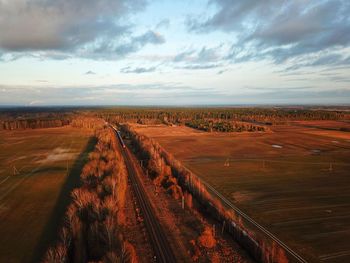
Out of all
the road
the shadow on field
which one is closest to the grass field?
the shadow on field

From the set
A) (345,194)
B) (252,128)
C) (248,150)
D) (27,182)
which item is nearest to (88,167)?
(27,182)

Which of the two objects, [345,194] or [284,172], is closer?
[345,194]

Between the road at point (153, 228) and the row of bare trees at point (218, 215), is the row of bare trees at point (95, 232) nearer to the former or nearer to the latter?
the road at point (153, 228)

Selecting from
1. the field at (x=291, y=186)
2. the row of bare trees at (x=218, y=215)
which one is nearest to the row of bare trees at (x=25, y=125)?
the field at (x=291, y=186)

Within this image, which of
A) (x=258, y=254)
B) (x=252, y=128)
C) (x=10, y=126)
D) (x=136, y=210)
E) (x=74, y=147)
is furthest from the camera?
(x=10, y=126)

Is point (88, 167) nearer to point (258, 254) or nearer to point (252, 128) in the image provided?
point (258, 254)

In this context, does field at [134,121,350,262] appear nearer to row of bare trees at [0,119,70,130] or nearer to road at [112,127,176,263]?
road at [112,127,176,263]
